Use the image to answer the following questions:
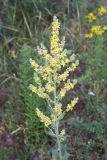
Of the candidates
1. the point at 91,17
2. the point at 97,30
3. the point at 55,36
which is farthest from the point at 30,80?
the point at 91,17

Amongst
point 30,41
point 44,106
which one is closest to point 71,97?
point 44,106

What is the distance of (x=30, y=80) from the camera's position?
3707 millimetres

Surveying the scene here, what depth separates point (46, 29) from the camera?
478 centimetres

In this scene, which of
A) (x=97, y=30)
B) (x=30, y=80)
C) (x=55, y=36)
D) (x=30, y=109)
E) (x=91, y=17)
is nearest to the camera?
(x=55, y=36)

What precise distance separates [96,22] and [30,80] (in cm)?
147

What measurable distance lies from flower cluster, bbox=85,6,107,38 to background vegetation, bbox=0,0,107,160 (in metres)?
0.07

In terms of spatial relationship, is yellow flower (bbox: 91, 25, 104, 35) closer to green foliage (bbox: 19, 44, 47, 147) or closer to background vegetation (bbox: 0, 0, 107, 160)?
background vegetation (bbox: 0, 0, 107, 160)

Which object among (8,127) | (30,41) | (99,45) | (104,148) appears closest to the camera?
(104,148)

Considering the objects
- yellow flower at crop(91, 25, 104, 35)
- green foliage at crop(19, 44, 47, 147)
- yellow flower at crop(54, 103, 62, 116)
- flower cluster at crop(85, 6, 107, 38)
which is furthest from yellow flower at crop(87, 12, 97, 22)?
yellow flower at crop(54, 103, 62, 116)

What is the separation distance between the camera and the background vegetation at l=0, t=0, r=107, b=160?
3.61 metres

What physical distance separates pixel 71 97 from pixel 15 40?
110 cm

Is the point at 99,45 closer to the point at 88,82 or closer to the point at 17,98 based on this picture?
the point at 88,82

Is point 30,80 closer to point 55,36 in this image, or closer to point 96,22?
point 55,36

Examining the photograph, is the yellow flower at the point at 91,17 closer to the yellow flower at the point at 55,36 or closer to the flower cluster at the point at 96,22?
the flower cluster at the point at 96,22
